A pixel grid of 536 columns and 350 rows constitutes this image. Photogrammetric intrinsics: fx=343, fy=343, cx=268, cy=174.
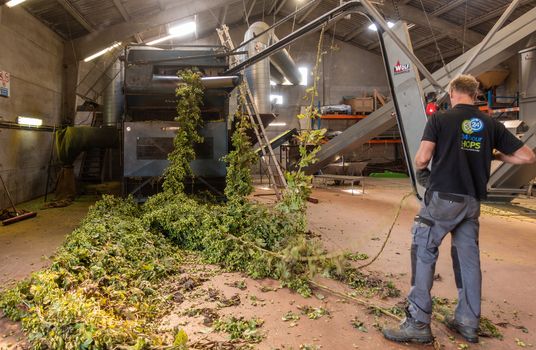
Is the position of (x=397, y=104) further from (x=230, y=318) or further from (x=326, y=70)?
(x=326, y=70)

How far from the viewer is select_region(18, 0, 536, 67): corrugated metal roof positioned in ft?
27.7

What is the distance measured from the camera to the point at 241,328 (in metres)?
2.55

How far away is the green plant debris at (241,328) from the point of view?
8.05ft

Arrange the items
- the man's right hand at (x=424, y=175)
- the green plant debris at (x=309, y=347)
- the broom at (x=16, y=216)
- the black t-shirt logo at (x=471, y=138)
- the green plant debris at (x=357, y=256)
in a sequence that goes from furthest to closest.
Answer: the broom at (x=16, y=216) < the green plant debris at (x=357, y=256) < the man's right hand at (x=424, y=175) < the black t-shirt logo at (x=471, y=138) < the green plant debris at (x=309, y=347)

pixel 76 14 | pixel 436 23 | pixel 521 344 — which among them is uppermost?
pixel 436 23

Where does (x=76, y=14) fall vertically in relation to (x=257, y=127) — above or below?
above

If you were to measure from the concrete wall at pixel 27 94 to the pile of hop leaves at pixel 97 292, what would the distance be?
4.60 meters

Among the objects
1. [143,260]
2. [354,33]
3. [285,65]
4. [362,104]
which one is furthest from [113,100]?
[354,33]

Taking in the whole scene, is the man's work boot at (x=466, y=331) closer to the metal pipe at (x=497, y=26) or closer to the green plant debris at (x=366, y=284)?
the green plant debris at (x=366, y=284)

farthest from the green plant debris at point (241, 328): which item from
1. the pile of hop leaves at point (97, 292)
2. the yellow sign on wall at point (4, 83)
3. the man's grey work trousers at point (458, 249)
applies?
the yellow sign on wall at point (4, 83)

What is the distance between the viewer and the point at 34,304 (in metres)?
2.65

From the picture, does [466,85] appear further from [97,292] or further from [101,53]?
[101,53]

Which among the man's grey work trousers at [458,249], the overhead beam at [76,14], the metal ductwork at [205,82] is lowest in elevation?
the man's grey work trousers at [458,249]

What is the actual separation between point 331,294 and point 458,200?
146 centimetres
